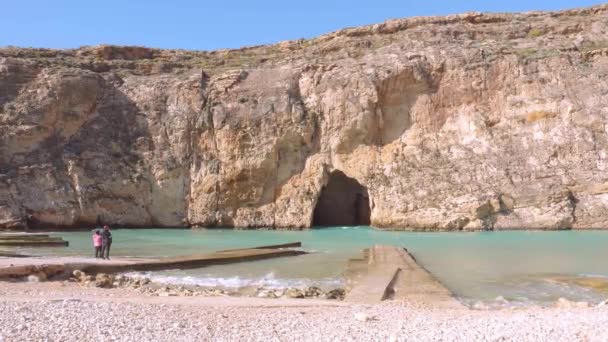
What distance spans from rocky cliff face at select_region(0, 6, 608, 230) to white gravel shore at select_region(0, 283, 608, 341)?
77.9 ft

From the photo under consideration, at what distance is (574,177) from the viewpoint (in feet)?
101

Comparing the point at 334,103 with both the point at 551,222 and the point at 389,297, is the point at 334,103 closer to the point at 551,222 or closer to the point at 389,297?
the point at 551,222

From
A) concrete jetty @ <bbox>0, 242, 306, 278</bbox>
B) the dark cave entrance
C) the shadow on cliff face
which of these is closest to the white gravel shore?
concrete jetty @ <bbox>0, 242, 306, 278</bbox>

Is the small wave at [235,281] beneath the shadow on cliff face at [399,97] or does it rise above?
beneath

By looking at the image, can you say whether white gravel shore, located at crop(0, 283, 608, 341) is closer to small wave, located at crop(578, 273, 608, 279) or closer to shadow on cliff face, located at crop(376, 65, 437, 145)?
small wave, located at crop(578, 273, 608, 279)

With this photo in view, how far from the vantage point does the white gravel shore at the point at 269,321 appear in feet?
20.0

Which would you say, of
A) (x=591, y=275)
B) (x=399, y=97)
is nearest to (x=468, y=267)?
(x=591, y=275)

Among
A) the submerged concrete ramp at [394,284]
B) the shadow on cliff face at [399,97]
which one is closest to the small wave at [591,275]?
the submerged concrete ramp at [394,284]

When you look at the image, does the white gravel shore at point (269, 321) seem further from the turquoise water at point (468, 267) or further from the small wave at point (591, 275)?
the small wave at point (591, 275)

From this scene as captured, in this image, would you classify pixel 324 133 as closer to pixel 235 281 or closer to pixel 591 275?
pixel 235 281

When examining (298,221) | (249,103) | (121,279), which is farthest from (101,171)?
(121,279)

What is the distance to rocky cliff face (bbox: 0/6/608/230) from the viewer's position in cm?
3198

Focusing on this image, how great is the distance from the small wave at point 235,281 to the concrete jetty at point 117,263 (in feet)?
2.21

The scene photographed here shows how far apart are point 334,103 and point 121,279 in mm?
25936
